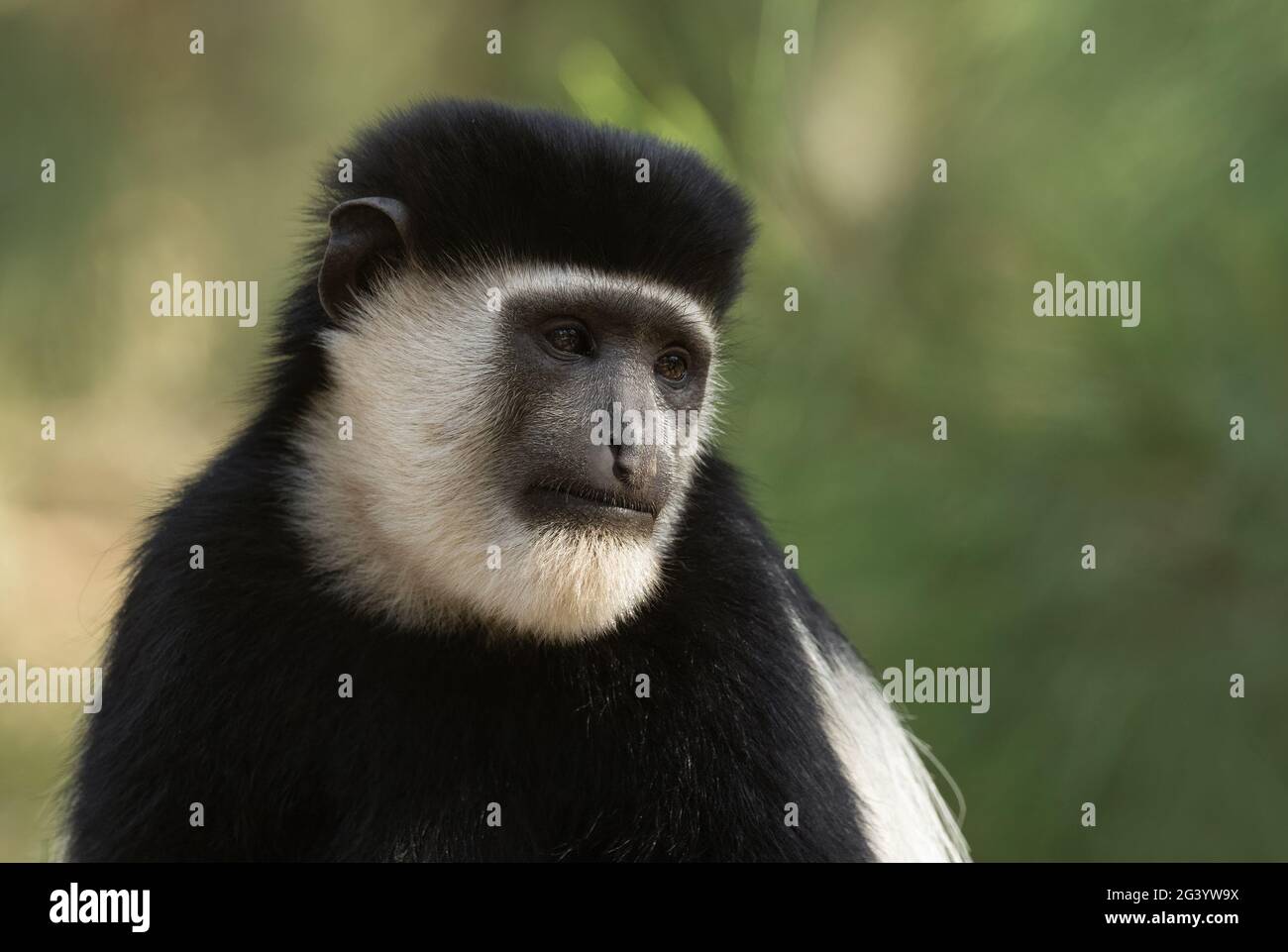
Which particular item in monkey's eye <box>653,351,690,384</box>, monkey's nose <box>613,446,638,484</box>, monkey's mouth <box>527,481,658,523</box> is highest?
monkey's eye <box>653,351,690,384</box>

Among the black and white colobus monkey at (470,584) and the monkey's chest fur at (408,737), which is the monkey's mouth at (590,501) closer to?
the black and white colobus monkey at (470,584)

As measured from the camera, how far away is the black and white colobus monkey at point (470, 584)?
2.30 metres

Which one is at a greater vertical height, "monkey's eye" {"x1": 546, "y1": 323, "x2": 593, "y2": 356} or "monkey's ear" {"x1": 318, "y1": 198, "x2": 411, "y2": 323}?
"monkey's ear" {"x1": 318, "y1": 198, "x2": 411, "y2": 323}

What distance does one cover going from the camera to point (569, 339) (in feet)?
7.77

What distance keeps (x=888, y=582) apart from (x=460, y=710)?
2219mm

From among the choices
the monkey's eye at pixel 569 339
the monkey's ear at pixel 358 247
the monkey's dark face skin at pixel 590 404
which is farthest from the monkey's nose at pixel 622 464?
the monkey's ear at pixel 358 247

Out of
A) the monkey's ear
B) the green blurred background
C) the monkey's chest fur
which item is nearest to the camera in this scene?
the monkey's chest fur

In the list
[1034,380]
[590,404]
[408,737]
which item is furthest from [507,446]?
[1034,380]

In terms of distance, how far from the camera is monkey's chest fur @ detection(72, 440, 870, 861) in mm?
2334

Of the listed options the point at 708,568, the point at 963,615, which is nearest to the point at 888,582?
the point at 963,615

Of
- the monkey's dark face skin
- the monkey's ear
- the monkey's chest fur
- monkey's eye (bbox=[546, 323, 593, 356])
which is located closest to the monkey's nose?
the monkey's dark face skin

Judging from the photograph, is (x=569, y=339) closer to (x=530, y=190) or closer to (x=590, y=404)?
(x=590, y=404)

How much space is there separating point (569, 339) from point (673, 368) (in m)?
0.22

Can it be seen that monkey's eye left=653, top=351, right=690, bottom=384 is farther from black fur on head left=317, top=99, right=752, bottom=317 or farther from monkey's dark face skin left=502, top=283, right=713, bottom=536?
black fur on head left=317, top=99, right=752, bottom=317
